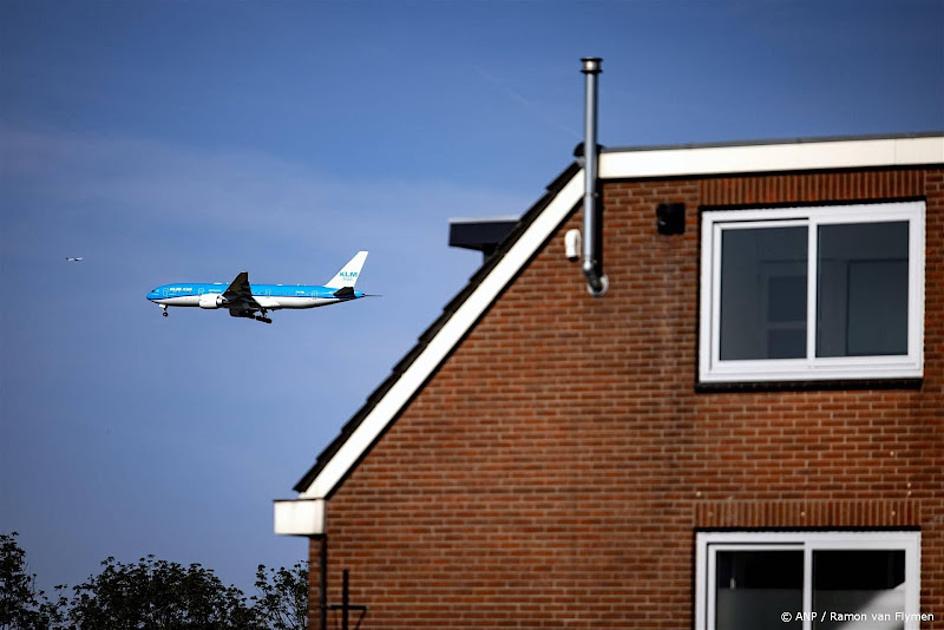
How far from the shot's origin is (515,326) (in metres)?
15.2

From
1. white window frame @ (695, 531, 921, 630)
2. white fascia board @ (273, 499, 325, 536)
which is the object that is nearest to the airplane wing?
white fascia board @ (273, 499, 325, 536)

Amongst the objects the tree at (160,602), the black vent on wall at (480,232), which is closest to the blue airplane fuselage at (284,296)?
the tree at (160,602)

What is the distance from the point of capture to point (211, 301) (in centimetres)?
8681

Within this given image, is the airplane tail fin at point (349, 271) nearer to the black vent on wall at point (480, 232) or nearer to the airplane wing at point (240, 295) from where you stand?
the airplane wing at point (240, 295)

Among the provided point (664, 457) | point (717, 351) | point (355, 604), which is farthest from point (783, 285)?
point (355, 604)

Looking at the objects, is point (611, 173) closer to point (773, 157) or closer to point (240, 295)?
point (773, 157)

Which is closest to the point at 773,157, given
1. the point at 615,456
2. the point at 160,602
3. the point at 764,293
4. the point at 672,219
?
the point at 672,219

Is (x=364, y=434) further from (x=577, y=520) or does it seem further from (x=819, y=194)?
(x=819, y=194)

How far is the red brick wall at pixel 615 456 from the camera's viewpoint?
549 inches

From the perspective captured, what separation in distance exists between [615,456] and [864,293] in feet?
7.84

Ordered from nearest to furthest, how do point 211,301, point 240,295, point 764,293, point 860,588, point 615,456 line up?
point 860,588, point 764,293, point 615,456, point 240,295, point 211,301

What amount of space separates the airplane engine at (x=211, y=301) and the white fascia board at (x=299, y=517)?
7103 centimetres

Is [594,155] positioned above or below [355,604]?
above

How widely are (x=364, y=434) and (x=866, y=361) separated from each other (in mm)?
4273
